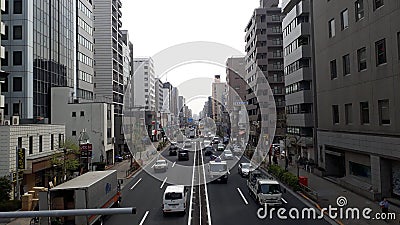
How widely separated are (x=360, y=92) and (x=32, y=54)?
1218 inches

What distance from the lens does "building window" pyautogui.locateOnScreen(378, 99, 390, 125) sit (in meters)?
22.5

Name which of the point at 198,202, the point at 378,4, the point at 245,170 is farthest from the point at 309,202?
the point at 378,4

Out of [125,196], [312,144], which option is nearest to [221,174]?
[125,196]

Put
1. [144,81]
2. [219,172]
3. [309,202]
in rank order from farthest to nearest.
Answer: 1. [144,81]
2. [219,172]
3. [309,202]

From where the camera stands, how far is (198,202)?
2283 centimetres

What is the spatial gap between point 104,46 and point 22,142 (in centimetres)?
3976

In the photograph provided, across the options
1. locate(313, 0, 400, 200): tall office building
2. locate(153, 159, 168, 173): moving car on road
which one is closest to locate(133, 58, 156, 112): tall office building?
locate(153, 159, 168, 173): moving car on road

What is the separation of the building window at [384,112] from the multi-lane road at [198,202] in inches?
291

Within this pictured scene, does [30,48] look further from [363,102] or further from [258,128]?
[258,128]

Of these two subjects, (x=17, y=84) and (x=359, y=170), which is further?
(x=17, y=84)

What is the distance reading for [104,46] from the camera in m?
63.1

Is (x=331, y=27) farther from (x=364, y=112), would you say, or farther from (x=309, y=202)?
(x=309, y=202)

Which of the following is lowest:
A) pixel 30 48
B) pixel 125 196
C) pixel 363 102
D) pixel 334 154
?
pixel 125 196

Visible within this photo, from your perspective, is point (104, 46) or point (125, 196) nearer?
point (125, 196)
